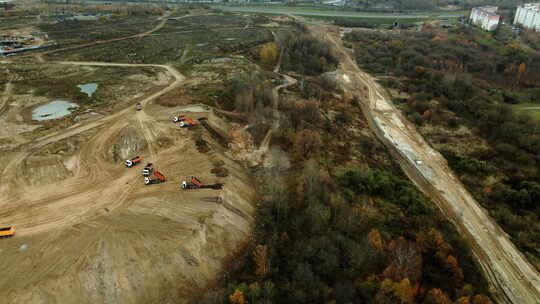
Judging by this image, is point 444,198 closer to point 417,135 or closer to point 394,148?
point 394,148

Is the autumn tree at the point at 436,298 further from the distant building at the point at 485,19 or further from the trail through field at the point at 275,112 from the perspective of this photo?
the distant building at the point at 485,19

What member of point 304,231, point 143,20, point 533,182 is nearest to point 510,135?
point 533,182

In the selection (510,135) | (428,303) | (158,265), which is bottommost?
(428,303)

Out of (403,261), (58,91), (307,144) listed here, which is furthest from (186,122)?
(403,261)

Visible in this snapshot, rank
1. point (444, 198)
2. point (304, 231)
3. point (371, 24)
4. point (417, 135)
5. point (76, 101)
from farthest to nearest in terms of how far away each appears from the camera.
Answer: point (371, 24) < point (417, 135) < point (76, 101) < point (444, 198) < point (304, 231)

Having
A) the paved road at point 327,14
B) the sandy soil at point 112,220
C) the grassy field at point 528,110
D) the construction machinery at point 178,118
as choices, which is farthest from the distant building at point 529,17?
the sandy soil at point 112,220

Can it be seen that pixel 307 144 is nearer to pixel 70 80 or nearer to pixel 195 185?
pixel 195 185

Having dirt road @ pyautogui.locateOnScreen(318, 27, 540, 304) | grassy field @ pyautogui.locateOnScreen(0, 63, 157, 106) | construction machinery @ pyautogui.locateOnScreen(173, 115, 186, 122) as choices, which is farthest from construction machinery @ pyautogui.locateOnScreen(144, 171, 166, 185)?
dirt road @ pyautogui.locateOnScreen(318, 27, 540, 304)
